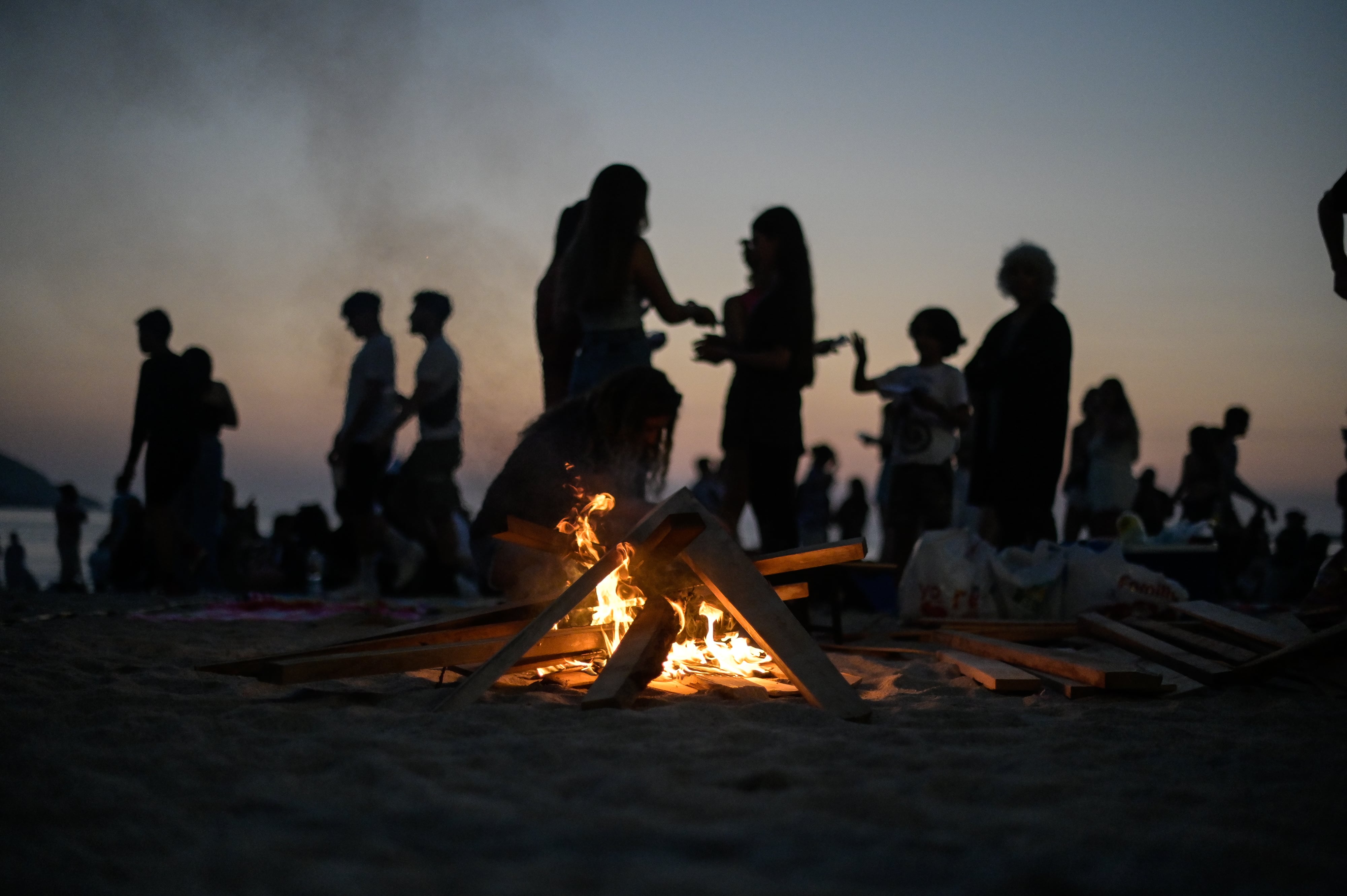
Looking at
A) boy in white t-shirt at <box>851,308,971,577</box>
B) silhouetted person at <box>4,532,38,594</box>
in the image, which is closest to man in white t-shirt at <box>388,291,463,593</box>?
boy in white t-shirt at <box>851,308,971,577</box>

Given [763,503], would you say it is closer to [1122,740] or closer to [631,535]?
[631,535]

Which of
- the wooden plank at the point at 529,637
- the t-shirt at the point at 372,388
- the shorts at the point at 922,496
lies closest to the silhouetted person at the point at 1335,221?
the shorts at the point at 922,496

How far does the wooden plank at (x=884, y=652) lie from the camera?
3654mm

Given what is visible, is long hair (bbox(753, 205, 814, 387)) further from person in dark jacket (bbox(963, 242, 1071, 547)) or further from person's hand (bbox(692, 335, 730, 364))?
person in dark jacket (bbox(963, 242, 1071, 547))

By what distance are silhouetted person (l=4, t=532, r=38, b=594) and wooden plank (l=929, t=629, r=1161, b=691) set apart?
7.71 m

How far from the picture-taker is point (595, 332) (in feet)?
15.0

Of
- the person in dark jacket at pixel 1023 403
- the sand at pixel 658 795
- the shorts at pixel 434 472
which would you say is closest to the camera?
the sand at pixel 658 795

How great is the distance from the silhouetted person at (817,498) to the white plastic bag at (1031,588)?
5.17 meters

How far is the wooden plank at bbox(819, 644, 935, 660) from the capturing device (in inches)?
144

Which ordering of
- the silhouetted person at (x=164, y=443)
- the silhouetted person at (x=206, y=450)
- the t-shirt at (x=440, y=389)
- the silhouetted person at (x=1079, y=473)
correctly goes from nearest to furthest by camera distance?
the t-shirt at (x=440, y=389) < the silhouetted person at (x=164, y=443) < the silhouetted person at (x=206, y=450) < the silhouetted person at (x=1079, y=473)

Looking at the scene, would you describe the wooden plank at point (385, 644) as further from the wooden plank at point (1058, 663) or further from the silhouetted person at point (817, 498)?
the silhouetted person at point (817, 498)

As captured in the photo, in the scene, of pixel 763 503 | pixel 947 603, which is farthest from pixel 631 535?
pixel 947 603

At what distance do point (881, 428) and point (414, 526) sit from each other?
13.1ft

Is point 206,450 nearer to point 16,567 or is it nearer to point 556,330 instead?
point 16,567
